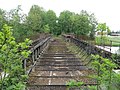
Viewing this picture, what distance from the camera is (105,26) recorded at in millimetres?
3719

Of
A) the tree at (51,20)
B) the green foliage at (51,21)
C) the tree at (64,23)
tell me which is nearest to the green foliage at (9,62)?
the tree at (64,23)

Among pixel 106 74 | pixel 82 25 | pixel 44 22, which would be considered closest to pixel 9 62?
pixel 106 74

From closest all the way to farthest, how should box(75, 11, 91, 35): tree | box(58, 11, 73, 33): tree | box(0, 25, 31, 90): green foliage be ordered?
box(0, 25, 31, 90): green foliage
box(75, 11, 91, 35): tree
box(58, 11, 73, 33): tree

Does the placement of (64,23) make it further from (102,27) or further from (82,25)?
(102,27)

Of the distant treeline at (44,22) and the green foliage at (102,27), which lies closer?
the green foliage at (102,27)

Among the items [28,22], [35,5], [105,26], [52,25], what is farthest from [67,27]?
[105,26]

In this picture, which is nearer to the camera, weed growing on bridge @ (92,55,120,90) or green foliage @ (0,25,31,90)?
weed growing on bridge @ (92,55,120,90)

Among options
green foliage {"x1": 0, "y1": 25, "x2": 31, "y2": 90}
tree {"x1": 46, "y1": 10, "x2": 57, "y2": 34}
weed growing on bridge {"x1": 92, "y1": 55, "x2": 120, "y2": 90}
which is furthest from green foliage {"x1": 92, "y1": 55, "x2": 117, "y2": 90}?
tree {"x1": 46, "y1": 10, "x2": 57, "y2": 34}

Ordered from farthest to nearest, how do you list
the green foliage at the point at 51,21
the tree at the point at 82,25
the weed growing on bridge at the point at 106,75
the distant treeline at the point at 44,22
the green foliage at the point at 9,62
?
the green foliage at the point at 51,21 < the tree at the point at 82,25 < the distant treeline at the point at 44,22 < the green foliage at the point at 9,62 < the weed growing on bridge at the point at 106,75

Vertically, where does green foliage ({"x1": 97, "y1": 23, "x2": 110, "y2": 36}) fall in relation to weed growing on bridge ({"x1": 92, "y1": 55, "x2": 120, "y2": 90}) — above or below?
above

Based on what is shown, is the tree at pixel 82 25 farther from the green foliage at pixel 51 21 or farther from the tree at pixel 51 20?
the tree at pixel 51 20

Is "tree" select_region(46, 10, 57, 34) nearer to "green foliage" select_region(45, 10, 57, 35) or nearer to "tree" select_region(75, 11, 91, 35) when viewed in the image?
"green foliage" select_region(45, 10, 57, 35)

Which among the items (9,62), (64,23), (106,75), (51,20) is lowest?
(64,23)

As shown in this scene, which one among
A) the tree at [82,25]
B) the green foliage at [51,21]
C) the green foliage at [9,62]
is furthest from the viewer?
the green foliage at [51,21]
